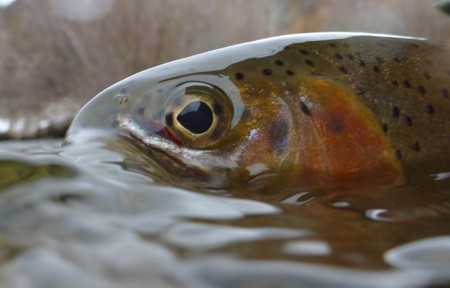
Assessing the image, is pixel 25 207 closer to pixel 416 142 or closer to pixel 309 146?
pixel 309 146

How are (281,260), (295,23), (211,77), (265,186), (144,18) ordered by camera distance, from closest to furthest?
(281,260), (265,186), (211,77), (144,18), (295,23)

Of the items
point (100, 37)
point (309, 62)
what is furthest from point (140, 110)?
point (100, 37)

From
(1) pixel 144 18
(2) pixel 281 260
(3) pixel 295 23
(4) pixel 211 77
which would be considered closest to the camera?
(2) pixel 281 260

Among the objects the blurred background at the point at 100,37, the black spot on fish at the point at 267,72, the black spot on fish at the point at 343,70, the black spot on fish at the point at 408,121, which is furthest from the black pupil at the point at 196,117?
the blurred background at the point at 100,37

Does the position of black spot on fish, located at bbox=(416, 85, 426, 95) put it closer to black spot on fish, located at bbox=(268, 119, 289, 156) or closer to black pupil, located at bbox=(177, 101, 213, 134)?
black spot on fish, located at bbox=(268, 119, 289, 156)

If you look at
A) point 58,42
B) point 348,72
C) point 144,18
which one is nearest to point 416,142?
point 348,72

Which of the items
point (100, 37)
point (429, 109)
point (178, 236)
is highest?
point (100, 37)

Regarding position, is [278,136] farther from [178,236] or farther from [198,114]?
[178,236]
